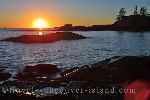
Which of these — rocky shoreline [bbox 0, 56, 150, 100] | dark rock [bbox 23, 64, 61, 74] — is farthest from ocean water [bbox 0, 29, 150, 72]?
rocky shoreline [bbox 0, 56, 150, 100]

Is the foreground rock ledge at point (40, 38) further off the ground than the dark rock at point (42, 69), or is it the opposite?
the dark rock at point (42, 69)

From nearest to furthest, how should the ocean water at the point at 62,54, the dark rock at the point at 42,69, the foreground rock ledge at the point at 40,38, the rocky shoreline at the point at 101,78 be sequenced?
the rocky shoreline at the point at 101,78, the dark rock at the point at 42,69, the ocean water at the point at 62,54, the foreground rock ledge at the point at 40,38

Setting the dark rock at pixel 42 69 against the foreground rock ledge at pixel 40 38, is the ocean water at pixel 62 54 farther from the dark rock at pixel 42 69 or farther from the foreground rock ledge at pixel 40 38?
the foreground rock ledge at pixel 40 38

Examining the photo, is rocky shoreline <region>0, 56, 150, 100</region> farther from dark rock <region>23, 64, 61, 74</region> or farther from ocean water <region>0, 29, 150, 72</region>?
ocean water <region>0, 29, 150, 72</region>

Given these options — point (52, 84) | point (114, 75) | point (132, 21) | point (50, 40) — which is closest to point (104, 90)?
point (114, 75)

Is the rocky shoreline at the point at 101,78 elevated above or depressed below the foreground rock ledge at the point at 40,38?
above

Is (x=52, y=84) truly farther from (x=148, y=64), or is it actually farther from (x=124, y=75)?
(x=148, y=64)

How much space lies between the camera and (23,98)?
1576 cm

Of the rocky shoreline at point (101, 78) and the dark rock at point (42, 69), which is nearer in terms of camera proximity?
the rocky shoreline at point (101, 78)

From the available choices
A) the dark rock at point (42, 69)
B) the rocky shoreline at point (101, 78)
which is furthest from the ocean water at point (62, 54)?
the rocky shoreline at point (101, 78)

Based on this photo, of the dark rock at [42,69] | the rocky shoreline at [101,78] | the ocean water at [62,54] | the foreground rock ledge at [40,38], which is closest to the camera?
the rocky shoreline at [101,78]

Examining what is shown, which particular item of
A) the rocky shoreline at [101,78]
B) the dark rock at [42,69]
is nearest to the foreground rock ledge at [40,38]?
the dark rock at [42,69]

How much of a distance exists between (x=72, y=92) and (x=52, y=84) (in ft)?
19.7

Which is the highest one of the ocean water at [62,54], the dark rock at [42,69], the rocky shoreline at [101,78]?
the rocky shoreline at [101,78]
